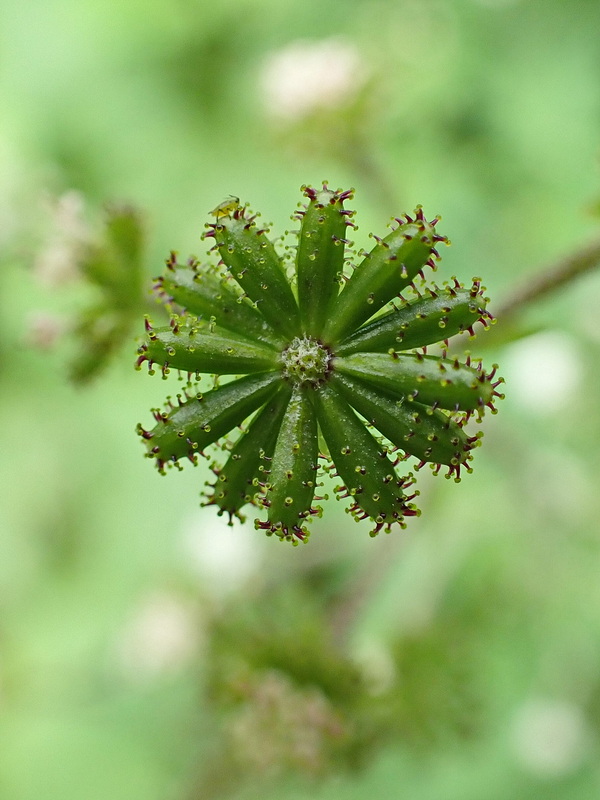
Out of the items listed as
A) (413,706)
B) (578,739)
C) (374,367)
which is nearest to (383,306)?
(374,367)

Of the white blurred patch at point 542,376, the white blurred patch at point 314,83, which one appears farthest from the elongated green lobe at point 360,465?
the white blurred patch at point 542,376

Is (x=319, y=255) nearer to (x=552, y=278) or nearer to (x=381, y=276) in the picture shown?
(x=381, y=276)

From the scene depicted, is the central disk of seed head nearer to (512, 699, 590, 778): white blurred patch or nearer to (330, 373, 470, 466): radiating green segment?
(330, 373, 470, 466): radiating green segment

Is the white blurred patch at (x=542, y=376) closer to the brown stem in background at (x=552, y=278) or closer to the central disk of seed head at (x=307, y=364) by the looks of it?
the brown stem in background at (x=552, y=278)

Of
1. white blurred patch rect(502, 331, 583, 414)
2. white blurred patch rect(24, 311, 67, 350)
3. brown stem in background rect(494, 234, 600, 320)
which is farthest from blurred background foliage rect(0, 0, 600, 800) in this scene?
brown stem in background rect(494, 234, 600, 320)

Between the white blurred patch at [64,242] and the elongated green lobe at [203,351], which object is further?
the white blurred patch at [64,242]

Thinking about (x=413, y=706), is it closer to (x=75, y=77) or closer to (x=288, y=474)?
(x=288, y=474)

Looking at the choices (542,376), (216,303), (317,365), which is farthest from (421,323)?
(542,376)
